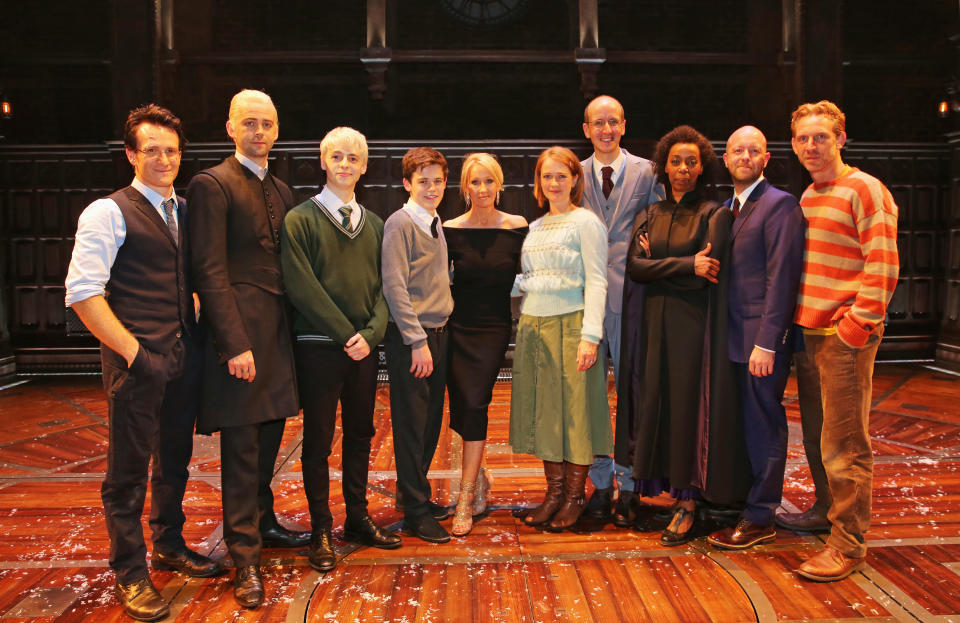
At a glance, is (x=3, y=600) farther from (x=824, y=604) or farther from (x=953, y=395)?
(x=953, y=395)

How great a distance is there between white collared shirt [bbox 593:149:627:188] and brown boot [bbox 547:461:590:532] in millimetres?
1200

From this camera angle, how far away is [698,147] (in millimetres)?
2381

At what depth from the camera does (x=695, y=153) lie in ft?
7.77

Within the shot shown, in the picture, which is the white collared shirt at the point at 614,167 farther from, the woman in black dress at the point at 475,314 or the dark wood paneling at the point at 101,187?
the dark wood paneling at the point at 101,187

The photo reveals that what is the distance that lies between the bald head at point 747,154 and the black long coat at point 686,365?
153 mm

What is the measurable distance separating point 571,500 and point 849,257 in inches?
53.2

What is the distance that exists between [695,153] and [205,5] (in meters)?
6.91

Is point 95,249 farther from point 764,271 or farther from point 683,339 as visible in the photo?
point 764,271

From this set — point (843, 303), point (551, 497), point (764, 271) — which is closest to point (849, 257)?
point (843, 303)

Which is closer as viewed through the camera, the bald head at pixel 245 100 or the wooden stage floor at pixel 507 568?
the wooden stage floor at pixel 507 568

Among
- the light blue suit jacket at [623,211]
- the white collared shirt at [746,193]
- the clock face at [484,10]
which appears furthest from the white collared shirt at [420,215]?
the clock face at [484,10]

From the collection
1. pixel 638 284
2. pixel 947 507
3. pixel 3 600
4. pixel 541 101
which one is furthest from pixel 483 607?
pixel 541 101

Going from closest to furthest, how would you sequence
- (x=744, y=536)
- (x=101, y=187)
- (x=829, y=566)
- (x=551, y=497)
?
1. (x=829, y=566)
2. (x=744, y=536)
3. (x=551, y=497)
4. (x=101, y=187)

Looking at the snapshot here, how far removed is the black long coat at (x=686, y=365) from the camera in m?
2.33
